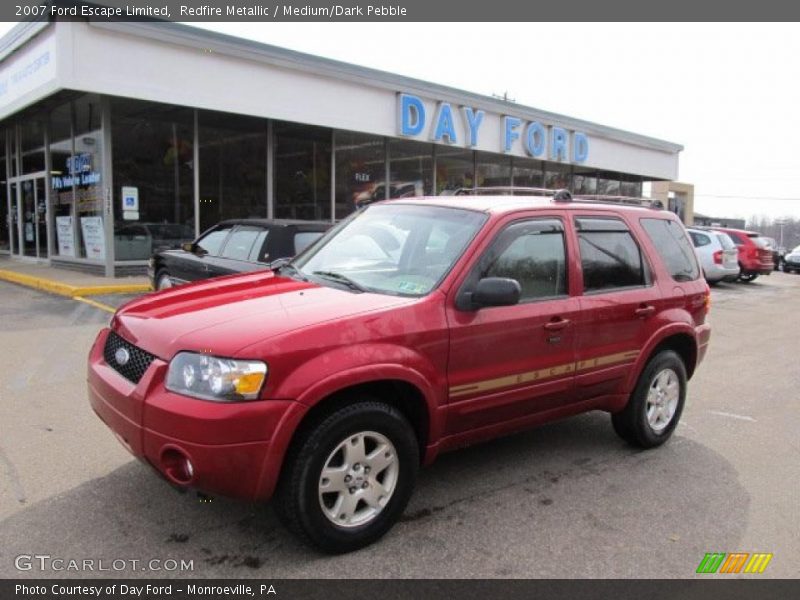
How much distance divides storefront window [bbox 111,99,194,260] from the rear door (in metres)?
11.7

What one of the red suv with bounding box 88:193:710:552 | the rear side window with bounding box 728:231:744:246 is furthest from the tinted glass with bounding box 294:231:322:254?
the rear side window with bounding box 728:231:744:246

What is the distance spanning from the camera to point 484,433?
389cm

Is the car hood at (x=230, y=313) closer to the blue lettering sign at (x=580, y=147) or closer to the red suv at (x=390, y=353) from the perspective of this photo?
the red suv at (x=390, y=353)

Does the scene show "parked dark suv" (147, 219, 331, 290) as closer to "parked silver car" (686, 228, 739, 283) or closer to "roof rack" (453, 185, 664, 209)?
"roof rack" (453, 185, 664, 209)

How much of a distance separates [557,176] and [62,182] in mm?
17189

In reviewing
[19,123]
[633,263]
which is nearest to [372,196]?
[19,123]

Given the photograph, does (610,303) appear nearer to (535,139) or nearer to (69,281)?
(69,281)

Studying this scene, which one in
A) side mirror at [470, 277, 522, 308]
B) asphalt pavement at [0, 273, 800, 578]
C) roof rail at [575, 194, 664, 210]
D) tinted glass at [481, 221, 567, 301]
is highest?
roof rail at [575, 194, 664, 210]

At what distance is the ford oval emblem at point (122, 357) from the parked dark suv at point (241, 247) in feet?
14.5

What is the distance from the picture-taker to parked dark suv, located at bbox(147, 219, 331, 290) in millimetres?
8211

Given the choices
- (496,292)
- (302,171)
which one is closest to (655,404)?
(496,292)

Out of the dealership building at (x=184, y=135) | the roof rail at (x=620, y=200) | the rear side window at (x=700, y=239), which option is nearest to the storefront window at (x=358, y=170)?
the dealership building at (x=184, y=135)

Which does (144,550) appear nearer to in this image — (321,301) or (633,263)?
(321,301)

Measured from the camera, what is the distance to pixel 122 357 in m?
3.44
